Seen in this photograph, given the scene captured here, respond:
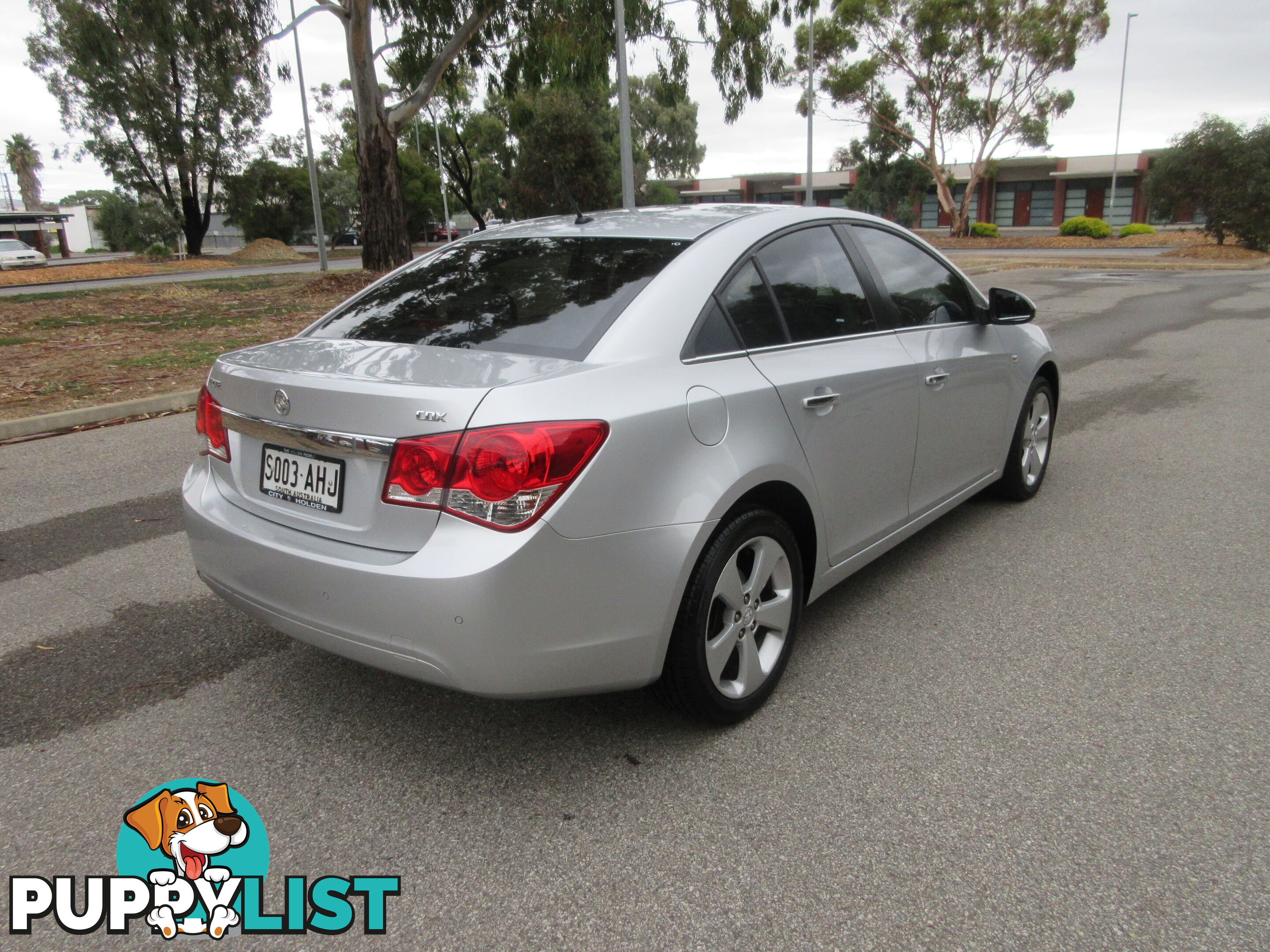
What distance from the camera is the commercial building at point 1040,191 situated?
208 ft

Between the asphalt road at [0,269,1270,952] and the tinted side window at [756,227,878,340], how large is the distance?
1.19 metres

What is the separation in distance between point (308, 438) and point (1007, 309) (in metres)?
3.34

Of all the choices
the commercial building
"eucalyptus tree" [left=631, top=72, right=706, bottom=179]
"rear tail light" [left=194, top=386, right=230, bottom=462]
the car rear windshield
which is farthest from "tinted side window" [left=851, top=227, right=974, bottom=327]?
"eucalyptus tree" [left=631, top=72, right=706, bottom=179]

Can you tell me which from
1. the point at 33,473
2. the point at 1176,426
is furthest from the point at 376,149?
the point at 1176,426

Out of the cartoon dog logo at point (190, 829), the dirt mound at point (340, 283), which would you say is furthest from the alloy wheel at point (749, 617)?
the dirt mound at point (340, 283)

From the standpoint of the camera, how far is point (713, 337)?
2.98 meters

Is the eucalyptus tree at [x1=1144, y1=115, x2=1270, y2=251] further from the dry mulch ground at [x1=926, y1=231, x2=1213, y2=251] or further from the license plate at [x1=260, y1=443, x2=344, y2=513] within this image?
the license plate at [x1=260, y1=443, x2=344, y2=513]

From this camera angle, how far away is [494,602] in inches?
92.7

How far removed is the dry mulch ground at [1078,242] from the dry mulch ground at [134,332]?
3001 centimetres

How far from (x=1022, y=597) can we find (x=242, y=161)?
151ft

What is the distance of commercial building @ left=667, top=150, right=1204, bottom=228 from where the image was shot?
63.5m

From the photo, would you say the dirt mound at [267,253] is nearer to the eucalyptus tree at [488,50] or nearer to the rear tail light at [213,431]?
the eucalyptus tree at [488,50]

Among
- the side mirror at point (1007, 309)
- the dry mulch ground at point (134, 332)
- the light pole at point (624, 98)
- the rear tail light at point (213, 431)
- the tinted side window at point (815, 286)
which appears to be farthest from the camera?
the light pole at point (624, 98)

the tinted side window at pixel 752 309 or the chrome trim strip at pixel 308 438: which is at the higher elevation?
the tinted side window at pixel 752 309
